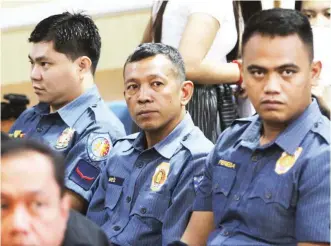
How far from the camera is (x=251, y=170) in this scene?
2.02 m

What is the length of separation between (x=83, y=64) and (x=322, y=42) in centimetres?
82

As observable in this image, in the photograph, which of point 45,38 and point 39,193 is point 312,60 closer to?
point 39,193

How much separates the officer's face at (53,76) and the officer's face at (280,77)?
3.03 feet

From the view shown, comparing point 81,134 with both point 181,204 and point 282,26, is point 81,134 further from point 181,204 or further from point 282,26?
point 282,26

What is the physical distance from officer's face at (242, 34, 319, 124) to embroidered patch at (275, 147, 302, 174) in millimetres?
94

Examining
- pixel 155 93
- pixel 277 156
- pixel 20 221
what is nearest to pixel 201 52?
pixel 155 93

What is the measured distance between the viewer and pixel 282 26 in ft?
6.56

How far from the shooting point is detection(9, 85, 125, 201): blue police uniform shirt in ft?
8.48

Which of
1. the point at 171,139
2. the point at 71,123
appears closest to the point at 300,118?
the point at 171,139

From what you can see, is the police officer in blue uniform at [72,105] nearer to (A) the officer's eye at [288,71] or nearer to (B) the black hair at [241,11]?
(B) the black hair at [241,11]

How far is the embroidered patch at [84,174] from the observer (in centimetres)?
257

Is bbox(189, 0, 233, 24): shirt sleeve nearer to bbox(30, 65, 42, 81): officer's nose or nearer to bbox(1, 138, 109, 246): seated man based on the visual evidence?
bbox(30, 65, 42, 81): officer's nose

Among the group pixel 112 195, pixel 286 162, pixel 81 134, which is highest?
pixel 286 162

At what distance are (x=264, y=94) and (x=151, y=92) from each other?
1.74 feet
